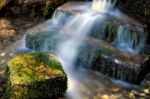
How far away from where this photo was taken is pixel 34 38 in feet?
28.9

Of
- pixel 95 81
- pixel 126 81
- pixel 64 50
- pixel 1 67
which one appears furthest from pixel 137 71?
pixel 1 67

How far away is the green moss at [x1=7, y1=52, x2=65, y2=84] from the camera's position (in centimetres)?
659

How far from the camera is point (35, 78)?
21.7 ft

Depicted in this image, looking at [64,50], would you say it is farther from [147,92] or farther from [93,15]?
[147,92]

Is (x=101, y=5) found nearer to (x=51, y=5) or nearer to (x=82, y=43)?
(x=51, y=5)

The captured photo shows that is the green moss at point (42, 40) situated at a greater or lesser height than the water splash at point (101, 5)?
lesser

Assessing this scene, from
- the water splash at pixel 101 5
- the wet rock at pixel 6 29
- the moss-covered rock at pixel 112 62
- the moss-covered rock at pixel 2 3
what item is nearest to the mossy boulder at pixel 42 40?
the moss-covered rock at pixel 112 62

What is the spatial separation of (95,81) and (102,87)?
0.27 meters

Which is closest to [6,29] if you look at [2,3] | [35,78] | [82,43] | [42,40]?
[2,3]

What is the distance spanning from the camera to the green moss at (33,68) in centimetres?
659

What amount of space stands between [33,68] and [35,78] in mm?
318

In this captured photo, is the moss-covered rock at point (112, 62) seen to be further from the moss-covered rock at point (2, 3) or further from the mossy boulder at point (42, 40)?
the moss-covered rock at point (2, 3)

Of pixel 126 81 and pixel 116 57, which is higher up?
pixel 116 57

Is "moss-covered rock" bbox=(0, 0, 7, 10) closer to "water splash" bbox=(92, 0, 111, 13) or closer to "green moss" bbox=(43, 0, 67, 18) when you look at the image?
"green moss" bbox=(43, 0, 67, 18)
